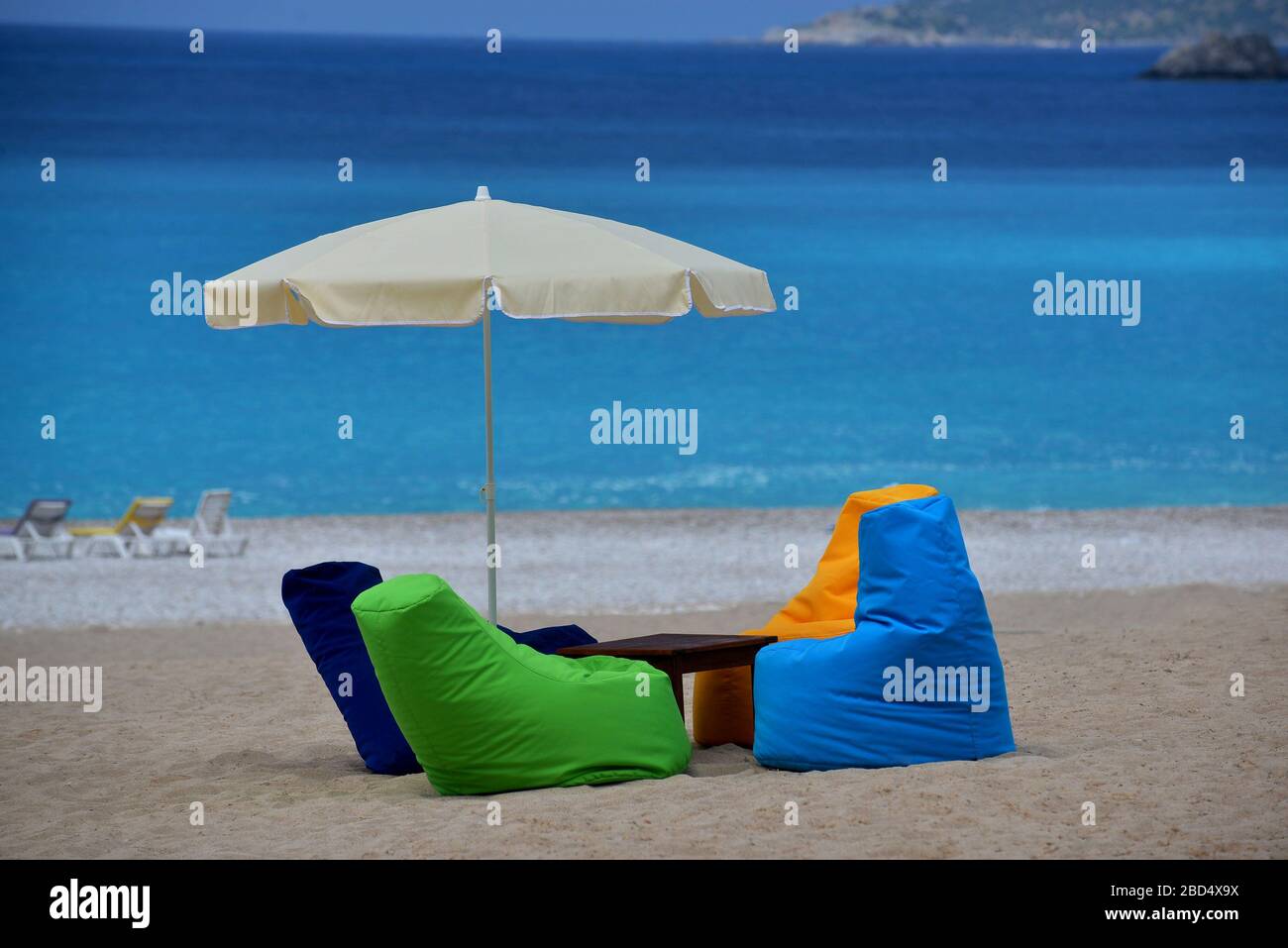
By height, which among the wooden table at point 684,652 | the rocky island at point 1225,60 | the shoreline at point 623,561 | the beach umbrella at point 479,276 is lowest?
the shoreline at point 623,561

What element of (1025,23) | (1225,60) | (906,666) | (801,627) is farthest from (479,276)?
(1025,23)

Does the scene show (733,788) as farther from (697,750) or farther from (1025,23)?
(1025,23)

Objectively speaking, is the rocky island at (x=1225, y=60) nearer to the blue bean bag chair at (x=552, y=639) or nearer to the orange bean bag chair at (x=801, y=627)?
the orange bean bag chair at (x=801, y=627)

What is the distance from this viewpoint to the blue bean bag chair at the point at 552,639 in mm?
6531

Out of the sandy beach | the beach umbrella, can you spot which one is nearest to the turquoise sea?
the sandy beach

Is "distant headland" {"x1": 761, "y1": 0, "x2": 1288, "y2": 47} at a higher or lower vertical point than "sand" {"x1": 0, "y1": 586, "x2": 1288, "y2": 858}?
higher

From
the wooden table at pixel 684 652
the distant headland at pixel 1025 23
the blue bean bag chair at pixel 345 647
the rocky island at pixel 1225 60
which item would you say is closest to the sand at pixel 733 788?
the blue bean bag chair at pixel 345 647

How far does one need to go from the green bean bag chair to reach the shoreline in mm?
5244

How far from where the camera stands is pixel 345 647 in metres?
6.29

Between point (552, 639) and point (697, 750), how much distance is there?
2.40 feet

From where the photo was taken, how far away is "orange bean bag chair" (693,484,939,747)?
6629 millimetres

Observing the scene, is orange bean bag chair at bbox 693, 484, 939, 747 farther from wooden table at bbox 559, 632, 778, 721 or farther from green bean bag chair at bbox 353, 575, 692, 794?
green bean bag chair at bbox 353, 575, 692, 794

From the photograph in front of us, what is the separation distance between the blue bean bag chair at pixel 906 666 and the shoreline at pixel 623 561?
202 inches

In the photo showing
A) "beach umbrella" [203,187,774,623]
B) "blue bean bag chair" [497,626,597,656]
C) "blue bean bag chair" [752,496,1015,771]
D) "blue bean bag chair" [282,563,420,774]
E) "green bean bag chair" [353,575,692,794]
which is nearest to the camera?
"green bean bag chair" [353,575,692,794]
